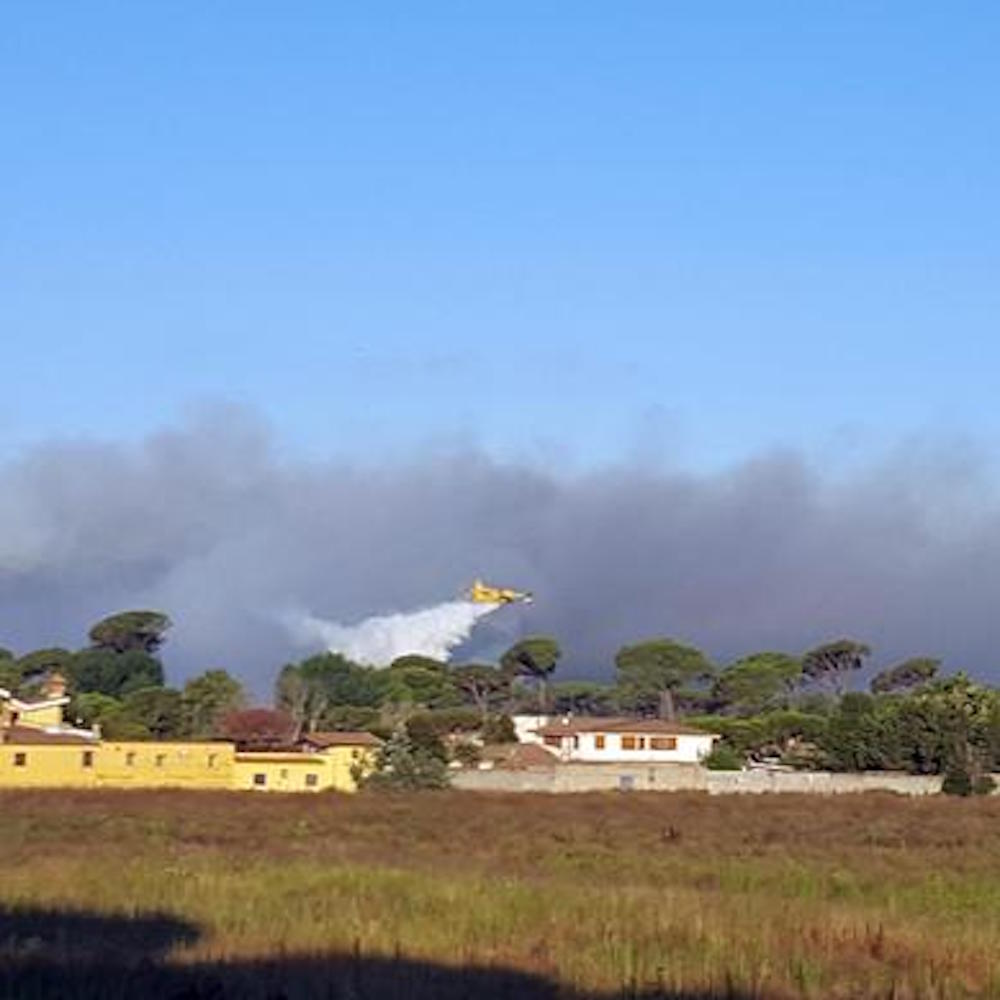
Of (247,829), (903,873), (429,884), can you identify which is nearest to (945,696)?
(247,829)

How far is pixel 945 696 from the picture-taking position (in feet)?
257

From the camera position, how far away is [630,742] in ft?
306

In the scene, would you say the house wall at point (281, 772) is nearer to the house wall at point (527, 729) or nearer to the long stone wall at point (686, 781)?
the long stone wall at point (686, 781)

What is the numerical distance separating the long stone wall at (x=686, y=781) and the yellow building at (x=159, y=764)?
461cm

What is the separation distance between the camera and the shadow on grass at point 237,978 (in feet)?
43.1

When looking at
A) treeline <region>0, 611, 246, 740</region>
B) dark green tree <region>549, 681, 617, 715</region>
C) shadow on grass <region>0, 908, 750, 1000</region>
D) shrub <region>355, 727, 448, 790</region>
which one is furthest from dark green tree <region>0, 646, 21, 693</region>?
shadow on grass <region>0, 908, 750, 1000</region>

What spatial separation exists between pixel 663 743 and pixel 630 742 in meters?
2.11

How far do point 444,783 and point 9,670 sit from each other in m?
89.7

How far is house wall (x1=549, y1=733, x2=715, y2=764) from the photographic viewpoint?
90000 mm

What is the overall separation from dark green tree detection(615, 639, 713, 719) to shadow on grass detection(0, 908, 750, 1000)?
124680 mm

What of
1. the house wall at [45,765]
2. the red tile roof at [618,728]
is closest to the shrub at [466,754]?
the house wall at [45,765]

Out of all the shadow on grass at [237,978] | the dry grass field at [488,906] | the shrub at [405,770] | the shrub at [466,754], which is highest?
the shrub at [466,754]

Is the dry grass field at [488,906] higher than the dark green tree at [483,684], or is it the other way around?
the dark green tree at [483,684]

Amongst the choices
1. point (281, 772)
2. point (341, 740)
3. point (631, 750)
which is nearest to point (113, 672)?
point (631, 750)
